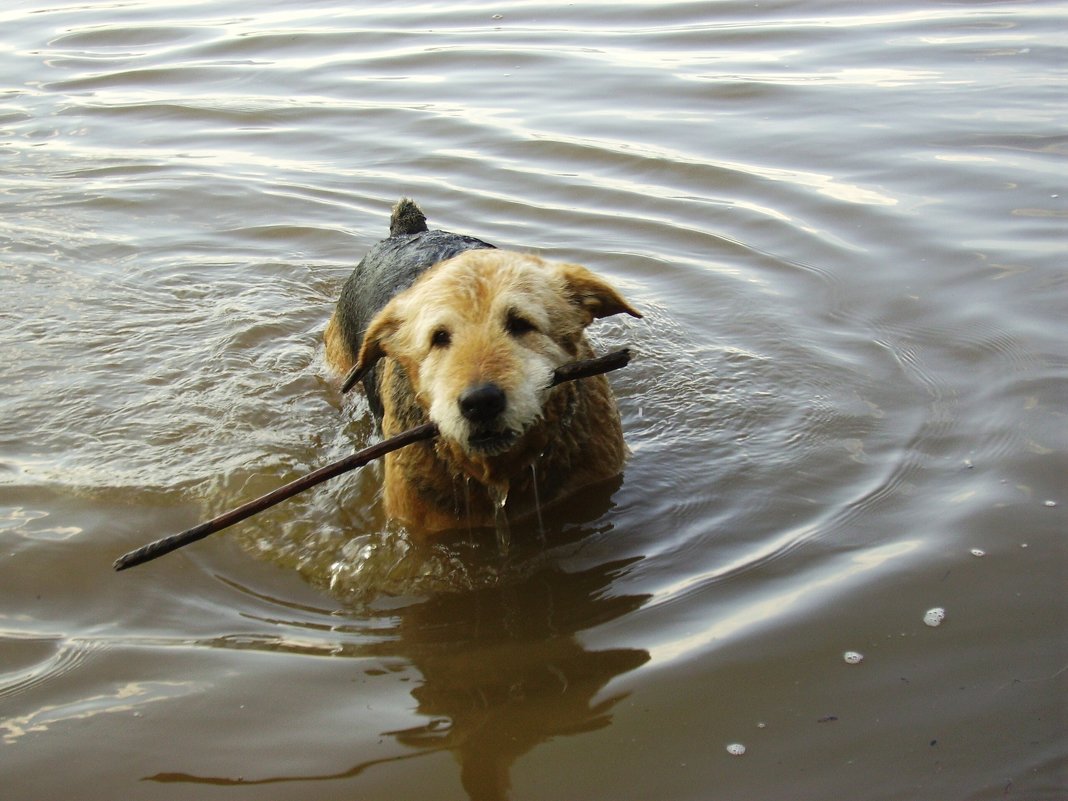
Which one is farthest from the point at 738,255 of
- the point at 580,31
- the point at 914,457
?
the point at 580,31

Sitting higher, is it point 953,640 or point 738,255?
point 738,255

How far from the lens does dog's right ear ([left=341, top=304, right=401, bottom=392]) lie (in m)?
4.57

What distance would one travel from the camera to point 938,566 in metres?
3.75

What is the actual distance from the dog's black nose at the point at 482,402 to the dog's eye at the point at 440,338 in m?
0.40

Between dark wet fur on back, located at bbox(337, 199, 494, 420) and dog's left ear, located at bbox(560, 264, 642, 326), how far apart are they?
964 millimetres

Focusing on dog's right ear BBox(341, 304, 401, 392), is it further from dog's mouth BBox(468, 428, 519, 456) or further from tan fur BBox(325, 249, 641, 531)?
dog's mouth BBox(468, 428, 519, 456)

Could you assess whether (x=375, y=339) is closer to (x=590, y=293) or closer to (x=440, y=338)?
(x=440, y=338)

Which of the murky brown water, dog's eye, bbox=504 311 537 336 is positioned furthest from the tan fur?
the murky brown water

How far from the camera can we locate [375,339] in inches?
182

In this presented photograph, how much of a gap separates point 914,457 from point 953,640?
1274 mm

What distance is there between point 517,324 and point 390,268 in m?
1.68

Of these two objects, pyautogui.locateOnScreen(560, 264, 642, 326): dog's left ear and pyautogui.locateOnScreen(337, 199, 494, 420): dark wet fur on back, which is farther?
pyautogui.locateOnScreen(337, 199, 494, 420): dark wet fur on back

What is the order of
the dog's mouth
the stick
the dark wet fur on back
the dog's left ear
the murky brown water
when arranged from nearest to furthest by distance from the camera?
1. the murky brown water
2. the stick
3. the dog's mouth
4. the dog's left ear
5. the dark wet fur on back

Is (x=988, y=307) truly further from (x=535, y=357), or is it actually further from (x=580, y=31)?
(x=580, y=31)
